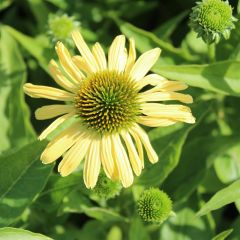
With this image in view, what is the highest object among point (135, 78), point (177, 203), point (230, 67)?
point (135, 78)

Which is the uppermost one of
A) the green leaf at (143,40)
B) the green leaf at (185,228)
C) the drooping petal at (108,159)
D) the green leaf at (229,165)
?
the green leaf at (143,40)

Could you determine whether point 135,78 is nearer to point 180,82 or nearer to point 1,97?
point 180,82

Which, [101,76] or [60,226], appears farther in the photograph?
[60,226]

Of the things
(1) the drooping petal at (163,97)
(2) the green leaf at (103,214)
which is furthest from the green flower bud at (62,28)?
(2) the green leaf at (103,214)

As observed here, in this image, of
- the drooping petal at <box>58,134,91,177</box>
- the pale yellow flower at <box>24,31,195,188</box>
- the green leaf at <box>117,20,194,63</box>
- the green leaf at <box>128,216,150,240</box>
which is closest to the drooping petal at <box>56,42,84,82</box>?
the pale yellow flower at <box>24,31,195,188</box>

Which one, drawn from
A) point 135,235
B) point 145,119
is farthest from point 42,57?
point 135,235

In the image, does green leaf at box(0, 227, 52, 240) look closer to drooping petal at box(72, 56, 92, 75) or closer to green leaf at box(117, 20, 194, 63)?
drooping petal at box(72, 56, 92, 75)

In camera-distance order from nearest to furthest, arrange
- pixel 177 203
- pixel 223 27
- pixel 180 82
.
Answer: pixel 180 82 → pixel 223 27 → pixel 177 203

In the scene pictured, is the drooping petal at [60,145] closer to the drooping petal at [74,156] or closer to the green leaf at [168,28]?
the drooping petal at [74,156]
